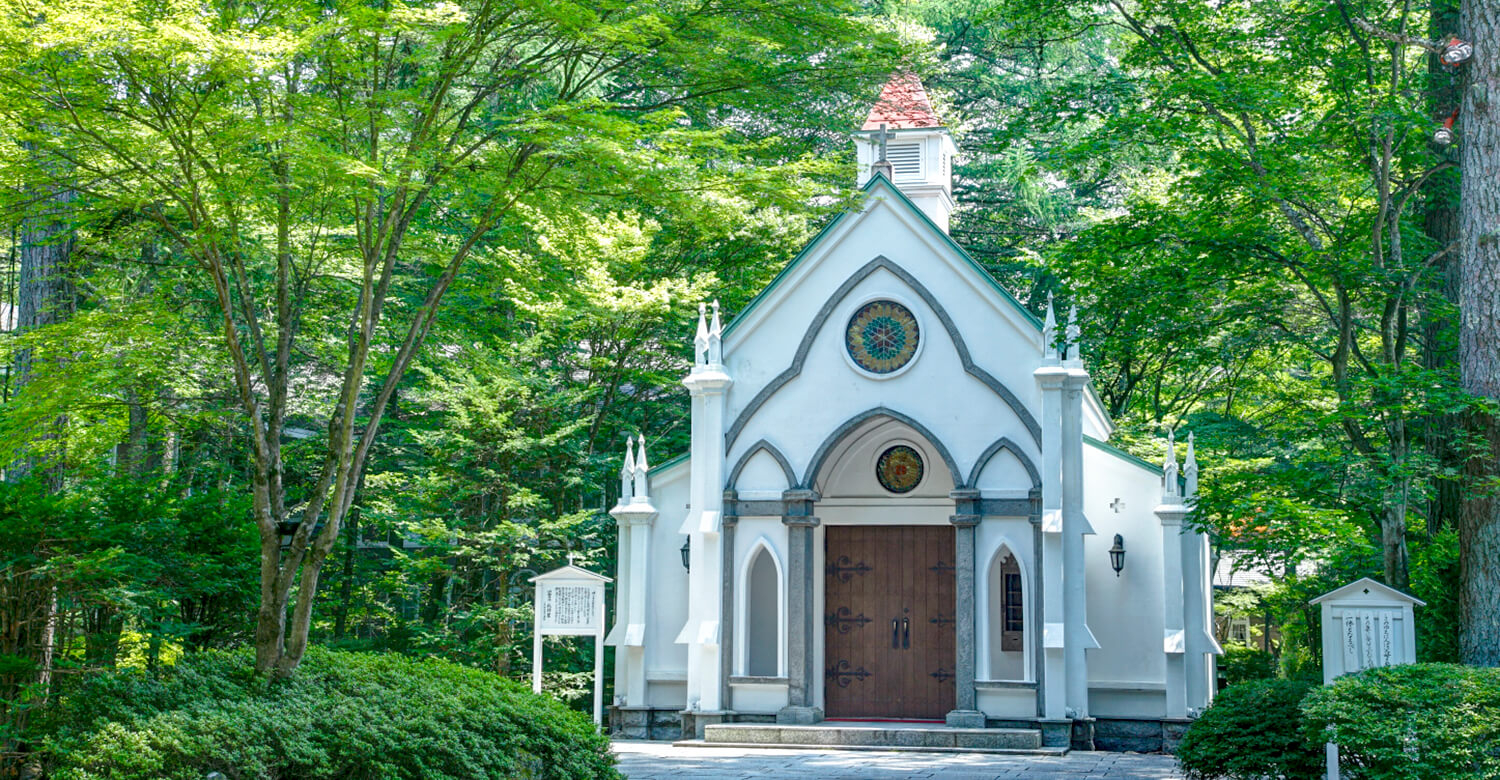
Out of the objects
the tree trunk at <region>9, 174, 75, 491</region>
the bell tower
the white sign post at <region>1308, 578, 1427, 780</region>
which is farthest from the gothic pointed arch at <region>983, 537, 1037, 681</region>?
the tree trunk at <region>9, 174, 75, 491</region>

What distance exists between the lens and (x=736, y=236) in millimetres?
23516

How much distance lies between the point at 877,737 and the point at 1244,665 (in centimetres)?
1367

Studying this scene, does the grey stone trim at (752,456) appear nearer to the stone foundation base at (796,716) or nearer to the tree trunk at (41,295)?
the stone foundation base at (796,716)

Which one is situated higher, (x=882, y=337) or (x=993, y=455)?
(x=882, y=337)

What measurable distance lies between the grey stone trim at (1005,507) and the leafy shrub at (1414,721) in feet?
22.0

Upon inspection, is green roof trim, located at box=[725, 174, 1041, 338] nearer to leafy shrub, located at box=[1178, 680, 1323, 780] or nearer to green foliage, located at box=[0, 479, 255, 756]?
leafy shrub, located at box=[1178, 680, 1323, 780]

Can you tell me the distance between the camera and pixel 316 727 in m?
8.93

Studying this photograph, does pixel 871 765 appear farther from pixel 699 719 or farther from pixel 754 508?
pixel 754 508

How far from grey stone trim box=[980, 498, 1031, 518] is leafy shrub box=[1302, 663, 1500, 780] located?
6.71 m

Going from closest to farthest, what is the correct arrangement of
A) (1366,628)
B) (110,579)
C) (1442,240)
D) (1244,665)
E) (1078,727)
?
(110,579)
(1366,628)
(1442,240)
(1078,727)
(1244,665)

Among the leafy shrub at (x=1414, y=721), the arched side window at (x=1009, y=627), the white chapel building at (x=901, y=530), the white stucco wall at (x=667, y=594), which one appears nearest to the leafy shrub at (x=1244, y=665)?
the white chapel building at (x=901, y=530)

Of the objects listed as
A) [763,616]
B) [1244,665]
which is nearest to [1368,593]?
[763,616]

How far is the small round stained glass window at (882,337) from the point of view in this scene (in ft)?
57.8

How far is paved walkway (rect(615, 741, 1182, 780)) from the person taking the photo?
13.2 meters
